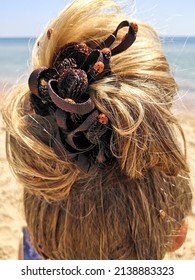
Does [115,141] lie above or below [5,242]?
above

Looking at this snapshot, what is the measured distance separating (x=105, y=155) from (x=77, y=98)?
0.47 feet

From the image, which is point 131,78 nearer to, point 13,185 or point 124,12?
point 124,12

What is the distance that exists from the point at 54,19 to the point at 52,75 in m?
0.17

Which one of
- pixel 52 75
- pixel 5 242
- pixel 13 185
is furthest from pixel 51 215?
pixel 13 185

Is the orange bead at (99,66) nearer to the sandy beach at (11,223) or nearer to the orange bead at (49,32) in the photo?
the orange bead at (49,32)

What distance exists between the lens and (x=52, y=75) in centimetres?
82

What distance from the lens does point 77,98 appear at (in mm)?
787

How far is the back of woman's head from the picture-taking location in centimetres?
80

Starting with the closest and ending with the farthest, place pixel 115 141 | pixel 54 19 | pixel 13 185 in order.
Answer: pixel 115 141
pixel 54 19
pixel 13 185

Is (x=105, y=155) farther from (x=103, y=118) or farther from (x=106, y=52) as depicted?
(x=106, y=52)

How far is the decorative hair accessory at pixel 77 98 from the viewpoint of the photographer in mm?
770

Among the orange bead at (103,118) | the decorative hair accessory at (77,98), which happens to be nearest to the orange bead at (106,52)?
the decorative hair accessory at (77,98)

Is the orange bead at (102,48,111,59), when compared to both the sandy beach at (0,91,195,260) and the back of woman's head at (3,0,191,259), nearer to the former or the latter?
the back of woman's head at (3,0,191,259)

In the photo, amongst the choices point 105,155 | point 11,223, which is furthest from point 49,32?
point 11,223
